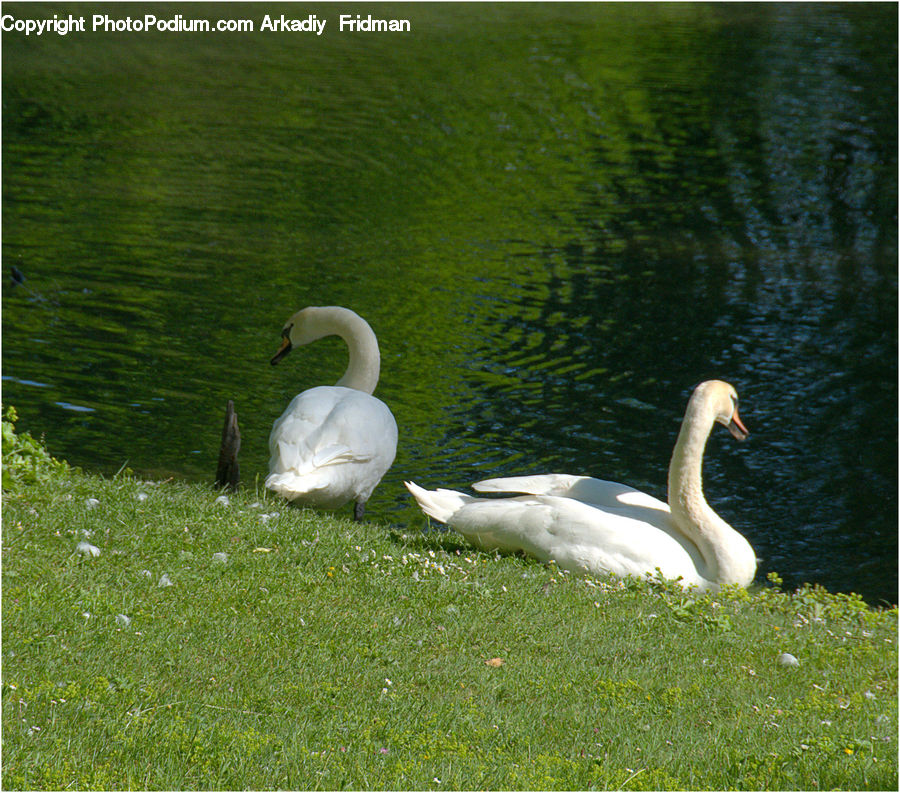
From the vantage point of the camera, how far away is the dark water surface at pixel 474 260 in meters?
11.6

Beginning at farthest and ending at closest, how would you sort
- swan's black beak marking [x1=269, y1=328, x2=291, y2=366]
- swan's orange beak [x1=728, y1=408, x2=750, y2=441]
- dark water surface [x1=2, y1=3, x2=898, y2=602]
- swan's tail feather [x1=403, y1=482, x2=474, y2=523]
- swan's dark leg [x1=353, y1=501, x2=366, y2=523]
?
dark water surface [x1=2, y1=3, x2=898, y2=602] < swan's black beak marking [x1=269, y1=328, x2=291, y2=366] < swan's dark leg [x1=353, y1=501, x2=366, y2=523] < swan's orange beak [x1=728, y1=408, x2=750, y2=441] < swan's tail feather [x1=403, y1=482, x2=474, y2=523]

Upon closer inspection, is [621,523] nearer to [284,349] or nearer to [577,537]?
[577,537]

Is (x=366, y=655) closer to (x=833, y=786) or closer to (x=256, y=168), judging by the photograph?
(x=833, y=786)

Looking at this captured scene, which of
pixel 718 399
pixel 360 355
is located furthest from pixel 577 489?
pixel 360 355

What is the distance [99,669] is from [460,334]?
1026cm

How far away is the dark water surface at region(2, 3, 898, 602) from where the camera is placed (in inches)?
458

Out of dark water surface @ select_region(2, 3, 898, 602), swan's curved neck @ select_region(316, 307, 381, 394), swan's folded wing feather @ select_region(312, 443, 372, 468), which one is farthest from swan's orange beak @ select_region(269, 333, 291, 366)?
swan's folded wing feather @ select_region(312, 443, 372, 468)

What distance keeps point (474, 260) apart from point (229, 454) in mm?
10500

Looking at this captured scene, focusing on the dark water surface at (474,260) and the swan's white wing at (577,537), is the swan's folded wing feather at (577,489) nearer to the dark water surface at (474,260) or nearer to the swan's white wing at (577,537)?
the swan's white wing at (577,537)

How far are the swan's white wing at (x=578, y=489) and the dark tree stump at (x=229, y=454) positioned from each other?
5.41 ft

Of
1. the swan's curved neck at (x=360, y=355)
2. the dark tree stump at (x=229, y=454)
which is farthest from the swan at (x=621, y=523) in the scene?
the swan's curved neck at (x=360, y=355)

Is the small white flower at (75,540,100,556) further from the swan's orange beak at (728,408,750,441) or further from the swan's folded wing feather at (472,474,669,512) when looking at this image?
the swan's orange beak at (728,408,750,441)

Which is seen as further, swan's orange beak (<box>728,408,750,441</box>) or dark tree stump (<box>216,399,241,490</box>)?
swan's orange beak (<box>728,408,750,441</box>)

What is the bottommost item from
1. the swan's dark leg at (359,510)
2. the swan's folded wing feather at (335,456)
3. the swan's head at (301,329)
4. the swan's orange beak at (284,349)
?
the swan's dark leg at (359,510)
